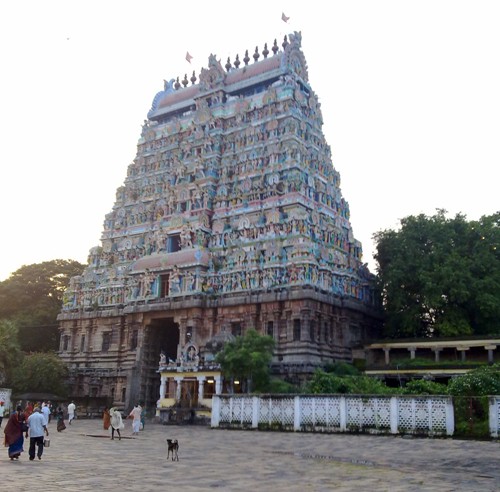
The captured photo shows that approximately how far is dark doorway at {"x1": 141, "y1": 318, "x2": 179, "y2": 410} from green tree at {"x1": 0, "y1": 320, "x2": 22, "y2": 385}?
1008 cm

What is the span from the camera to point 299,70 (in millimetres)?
55562

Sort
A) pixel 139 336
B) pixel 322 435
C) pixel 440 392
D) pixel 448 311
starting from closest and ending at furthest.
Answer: pixel 322 435 → pixel 440 392 → pixel 448 311 → pixel 139 336

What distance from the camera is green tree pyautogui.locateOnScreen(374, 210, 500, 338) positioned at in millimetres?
43219

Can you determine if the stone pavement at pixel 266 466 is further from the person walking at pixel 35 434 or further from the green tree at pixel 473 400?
the green tree at pixel 473 400

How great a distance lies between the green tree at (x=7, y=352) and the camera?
145 ft

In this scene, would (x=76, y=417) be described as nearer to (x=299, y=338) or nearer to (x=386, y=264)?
(x=299, y=338)

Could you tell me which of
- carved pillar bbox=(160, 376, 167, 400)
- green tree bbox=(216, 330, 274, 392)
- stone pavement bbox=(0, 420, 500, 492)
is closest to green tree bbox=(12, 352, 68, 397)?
carved pillar bbox=(160, 376, 167, 400)

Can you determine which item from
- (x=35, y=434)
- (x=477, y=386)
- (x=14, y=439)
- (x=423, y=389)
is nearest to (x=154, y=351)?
(x=423, y=389)

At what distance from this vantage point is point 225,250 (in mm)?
48844

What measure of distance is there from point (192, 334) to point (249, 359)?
1195cm

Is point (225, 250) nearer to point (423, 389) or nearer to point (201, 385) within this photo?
point (201, 385)

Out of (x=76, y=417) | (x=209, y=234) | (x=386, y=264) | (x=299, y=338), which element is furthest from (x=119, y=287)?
(x=386, y=264)

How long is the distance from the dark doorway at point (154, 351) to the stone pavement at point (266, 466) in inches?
1013

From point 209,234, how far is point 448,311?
2047 cm
